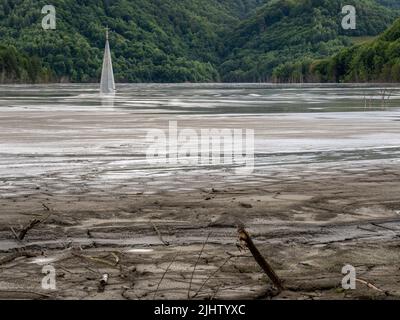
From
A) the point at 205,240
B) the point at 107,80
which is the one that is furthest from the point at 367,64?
the point at 205,240

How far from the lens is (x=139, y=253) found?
8.70m

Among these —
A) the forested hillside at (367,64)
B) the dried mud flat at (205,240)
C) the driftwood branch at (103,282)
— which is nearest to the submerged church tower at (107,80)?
the dried mud flat at (205,240)

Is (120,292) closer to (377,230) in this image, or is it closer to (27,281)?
(27,281)

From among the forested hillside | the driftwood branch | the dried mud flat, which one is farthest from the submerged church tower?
the driftwood branch

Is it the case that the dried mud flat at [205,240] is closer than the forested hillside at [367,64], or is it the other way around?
the dried mud flat at [205,240]

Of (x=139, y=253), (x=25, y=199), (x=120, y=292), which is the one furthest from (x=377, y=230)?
(x=25, y=199)

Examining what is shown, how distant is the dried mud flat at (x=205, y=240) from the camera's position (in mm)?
7312

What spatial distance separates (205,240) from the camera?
9.40 metres

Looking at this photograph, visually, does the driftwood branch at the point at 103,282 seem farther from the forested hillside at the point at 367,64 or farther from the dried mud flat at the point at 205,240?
the forested hillside at the point at 367,64

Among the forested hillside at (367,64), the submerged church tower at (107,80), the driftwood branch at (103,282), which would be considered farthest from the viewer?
the forested hillside at (367,64)

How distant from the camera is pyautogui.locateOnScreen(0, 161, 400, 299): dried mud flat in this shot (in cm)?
731

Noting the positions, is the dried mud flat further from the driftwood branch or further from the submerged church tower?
the submerged church tower

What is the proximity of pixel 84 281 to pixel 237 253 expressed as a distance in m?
1.85
